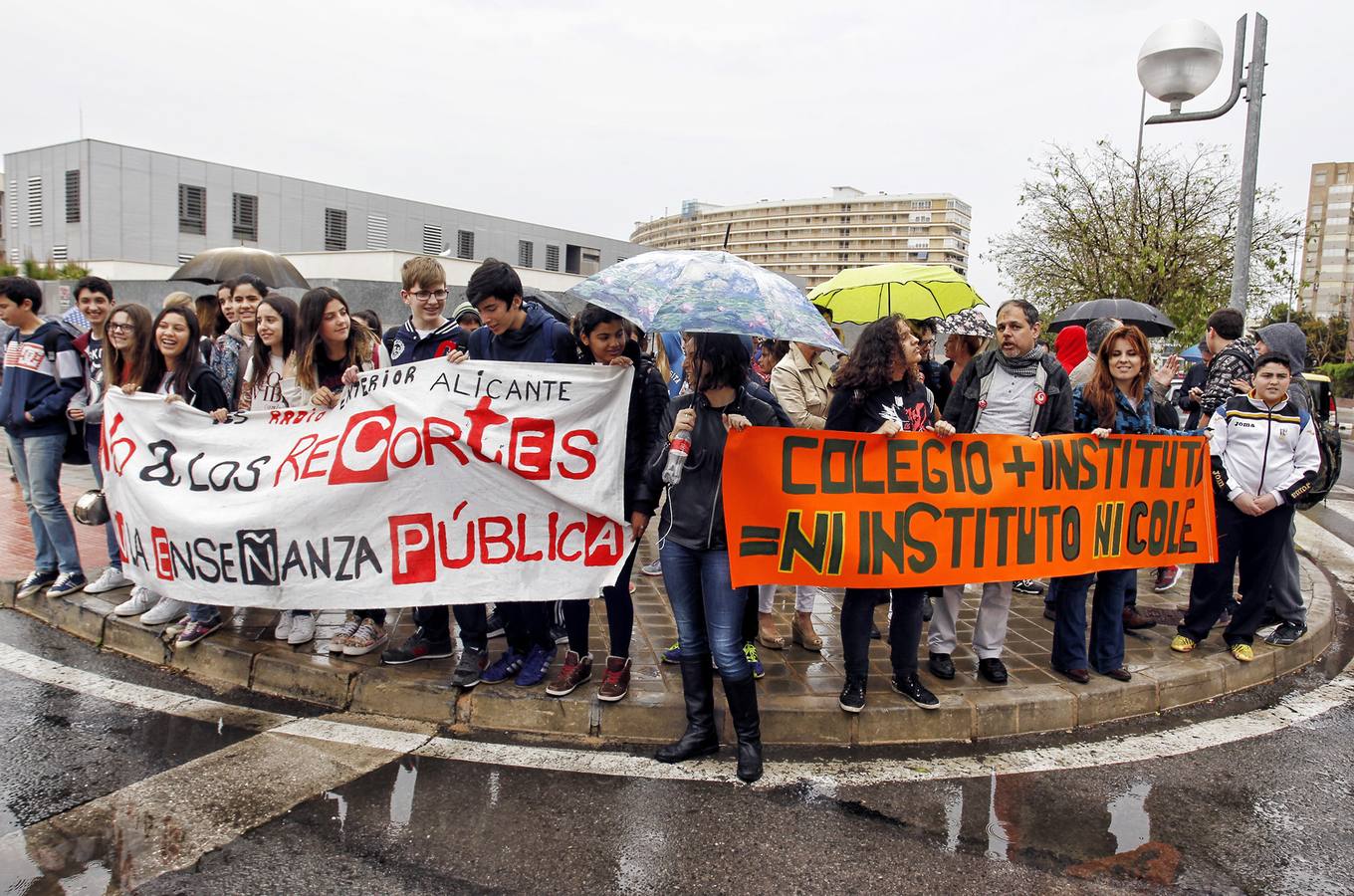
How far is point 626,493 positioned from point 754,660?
1116mm

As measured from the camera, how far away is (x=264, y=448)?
15.1ft

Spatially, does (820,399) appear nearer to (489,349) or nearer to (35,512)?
(489,349)

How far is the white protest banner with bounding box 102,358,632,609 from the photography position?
4.32 m

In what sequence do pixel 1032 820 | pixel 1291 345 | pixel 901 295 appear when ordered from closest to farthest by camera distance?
pixel 1032 820 → pixel 1291 345 → pixel 901 295

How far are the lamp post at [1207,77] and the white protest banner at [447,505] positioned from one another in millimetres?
6748

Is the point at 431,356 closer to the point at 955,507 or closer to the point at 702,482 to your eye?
the point at 702,482

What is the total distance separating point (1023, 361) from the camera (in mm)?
4750

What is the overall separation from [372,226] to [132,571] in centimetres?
4945

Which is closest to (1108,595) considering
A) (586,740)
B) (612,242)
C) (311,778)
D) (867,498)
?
(867,498)

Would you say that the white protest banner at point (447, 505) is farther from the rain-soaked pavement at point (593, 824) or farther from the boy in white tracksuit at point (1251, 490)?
the boy in white tracksuit at point (1251, 490)

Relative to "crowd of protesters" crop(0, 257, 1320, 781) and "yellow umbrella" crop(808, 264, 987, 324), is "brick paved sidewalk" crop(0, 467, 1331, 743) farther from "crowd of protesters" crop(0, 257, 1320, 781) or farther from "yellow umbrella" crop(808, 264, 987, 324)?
"yellow umbrella" crop(808, 264, 987, 324)

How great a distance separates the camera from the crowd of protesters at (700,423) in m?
3.86

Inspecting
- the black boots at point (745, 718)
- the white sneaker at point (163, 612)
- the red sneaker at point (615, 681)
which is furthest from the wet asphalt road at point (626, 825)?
the white sneaker at point (163, 612)

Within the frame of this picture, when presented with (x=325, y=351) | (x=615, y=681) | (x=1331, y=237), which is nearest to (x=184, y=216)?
(x=325, y=351)
